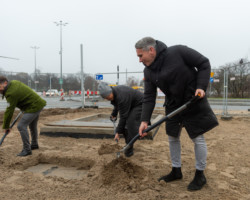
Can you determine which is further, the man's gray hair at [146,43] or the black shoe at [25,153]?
the black shoe at [25,153]

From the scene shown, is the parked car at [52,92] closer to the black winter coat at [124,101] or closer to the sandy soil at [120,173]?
the sandy soil at [120,173]

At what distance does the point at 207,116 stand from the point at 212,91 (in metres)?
15.2

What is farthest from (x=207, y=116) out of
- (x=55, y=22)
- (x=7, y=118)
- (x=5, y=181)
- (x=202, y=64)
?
(x=55, y=22)

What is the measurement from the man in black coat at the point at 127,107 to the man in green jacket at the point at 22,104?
4.85 feet

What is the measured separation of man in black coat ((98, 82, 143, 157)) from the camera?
3.85 meters

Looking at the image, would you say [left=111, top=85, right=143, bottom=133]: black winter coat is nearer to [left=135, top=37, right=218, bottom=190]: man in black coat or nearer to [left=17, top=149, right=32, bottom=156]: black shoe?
[left=135, top=37, right=218, bottom=190]: man in black coat

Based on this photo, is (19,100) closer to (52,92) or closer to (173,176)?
(173,176)

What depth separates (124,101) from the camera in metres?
3.90

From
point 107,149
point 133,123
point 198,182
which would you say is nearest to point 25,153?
point 107,149

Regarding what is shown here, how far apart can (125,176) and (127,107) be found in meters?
1.43

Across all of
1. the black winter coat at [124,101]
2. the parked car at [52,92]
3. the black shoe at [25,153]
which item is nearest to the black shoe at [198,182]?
the black winter coat at [124,101]

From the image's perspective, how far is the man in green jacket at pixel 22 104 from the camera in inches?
154

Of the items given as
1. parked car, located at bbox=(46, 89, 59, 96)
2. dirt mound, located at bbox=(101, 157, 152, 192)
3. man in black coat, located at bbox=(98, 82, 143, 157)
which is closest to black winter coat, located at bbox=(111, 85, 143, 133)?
man in black coat, located at bbox=(98, 82, 143, 157)

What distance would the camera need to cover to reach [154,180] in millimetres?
2873
